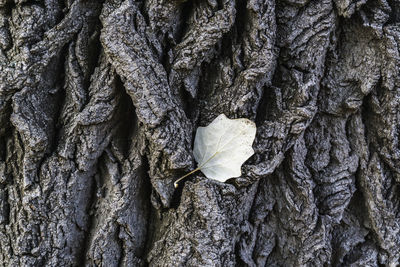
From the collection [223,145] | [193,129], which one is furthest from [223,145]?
[193,129]

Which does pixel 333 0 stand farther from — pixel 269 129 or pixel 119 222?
pixel 119 222


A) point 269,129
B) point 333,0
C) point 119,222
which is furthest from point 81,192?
point 333,0

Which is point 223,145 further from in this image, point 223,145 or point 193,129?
point 193,129
